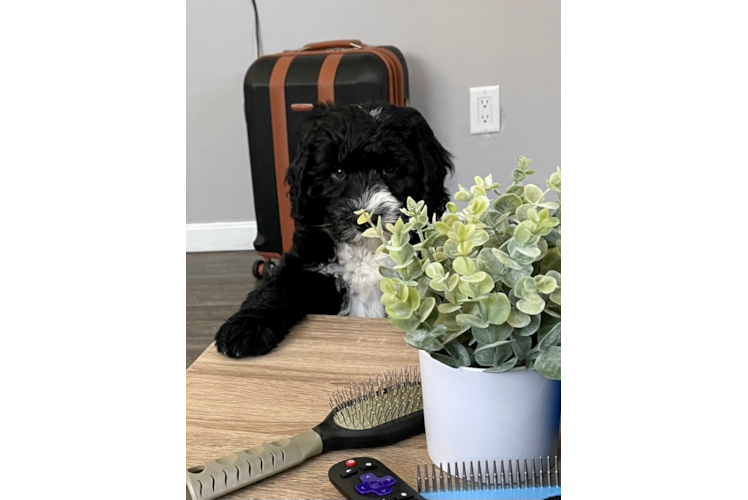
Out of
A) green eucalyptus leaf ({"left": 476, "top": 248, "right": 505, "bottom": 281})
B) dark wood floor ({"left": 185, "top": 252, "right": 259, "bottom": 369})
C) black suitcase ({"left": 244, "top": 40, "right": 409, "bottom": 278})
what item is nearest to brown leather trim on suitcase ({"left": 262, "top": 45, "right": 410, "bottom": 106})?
black suitcase ({"left": 244, "top": 40, "right": 409, "bottom": 278})

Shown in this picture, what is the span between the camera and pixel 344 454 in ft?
1.84

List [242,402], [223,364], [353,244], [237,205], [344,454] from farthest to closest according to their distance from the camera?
[237,205] < [353,244] < [223,364] < [242,402] < [344,454]

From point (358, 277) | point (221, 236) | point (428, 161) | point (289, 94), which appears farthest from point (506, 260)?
point (221, 236)

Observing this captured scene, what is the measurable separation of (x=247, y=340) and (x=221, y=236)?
7.23ft

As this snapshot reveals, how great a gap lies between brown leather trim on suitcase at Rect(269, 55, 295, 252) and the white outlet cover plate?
0.73 m

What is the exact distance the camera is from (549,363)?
1.52 ft

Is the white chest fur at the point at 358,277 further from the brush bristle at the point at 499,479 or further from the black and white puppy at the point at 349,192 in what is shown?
the brush bristle at the point at 499,479

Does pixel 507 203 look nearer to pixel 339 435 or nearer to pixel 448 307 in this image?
pixel 448 307

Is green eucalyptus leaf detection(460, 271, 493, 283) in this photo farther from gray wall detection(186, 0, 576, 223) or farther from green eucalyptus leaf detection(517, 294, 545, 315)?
gray wall detection(186, 0, 576, 223)
